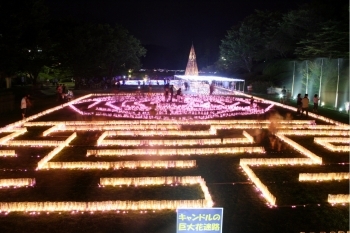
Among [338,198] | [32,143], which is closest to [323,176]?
[338,198]

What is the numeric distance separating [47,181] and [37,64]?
95.8 feet

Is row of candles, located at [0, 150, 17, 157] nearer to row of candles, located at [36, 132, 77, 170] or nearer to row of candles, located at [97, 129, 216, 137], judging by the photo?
row of candles, located at [36, 132, 77, 170]

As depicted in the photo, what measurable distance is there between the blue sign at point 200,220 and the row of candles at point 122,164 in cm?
723

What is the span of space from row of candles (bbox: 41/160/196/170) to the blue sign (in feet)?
23.7

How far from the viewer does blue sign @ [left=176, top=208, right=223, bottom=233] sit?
514cm

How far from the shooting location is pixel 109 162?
1231 centimetres

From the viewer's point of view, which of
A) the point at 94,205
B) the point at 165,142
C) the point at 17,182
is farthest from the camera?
the point at 165,142

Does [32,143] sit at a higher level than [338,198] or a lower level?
higher

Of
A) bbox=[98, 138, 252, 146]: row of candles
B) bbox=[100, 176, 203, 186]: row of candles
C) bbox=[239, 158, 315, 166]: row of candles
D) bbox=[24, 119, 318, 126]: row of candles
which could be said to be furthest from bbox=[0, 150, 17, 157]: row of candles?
bbox=[239, 158, 315, 166]: row of candles

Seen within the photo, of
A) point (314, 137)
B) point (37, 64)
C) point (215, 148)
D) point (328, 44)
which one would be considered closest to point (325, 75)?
point (328, 44)

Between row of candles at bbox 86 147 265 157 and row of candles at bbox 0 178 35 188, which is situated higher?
row of candles at bbox 86 147 265 157

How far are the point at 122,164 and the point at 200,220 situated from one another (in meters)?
7.55

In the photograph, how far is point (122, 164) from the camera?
486 inches

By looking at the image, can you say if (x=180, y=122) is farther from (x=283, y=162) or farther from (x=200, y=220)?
(x=200, y=220)
